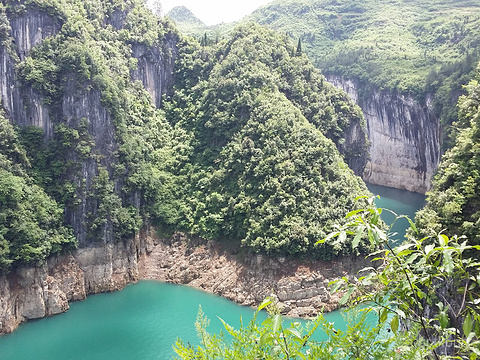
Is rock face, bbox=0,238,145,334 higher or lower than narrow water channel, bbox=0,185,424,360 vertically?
higher

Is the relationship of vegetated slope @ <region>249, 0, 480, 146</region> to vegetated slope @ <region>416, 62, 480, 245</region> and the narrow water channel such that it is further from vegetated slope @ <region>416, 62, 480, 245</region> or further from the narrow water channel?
the narrow water channel

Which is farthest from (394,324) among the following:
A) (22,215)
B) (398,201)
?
(398,201)

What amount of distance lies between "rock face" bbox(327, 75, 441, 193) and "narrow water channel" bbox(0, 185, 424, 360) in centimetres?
3002

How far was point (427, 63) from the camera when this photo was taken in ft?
184

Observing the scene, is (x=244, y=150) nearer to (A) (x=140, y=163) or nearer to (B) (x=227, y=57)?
(A) (x=140, y=163)

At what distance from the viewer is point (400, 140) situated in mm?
Result: 54156

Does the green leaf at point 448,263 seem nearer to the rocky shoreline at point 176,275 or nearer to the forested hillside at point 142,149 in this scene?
the rocky shoreline at point 176,275

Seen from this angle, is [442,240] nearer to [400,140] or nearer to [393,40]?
[400,140]

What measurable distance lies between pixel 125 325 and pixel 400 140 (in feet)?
129

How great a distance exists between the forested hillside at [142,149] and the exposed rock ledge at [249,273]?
2.83 feet

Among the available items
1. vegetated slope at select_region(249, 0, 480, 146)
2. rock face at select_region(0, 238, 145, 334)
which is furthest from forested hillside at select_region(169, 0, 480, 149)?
rock face at select_region(0, 238, 145, 334)

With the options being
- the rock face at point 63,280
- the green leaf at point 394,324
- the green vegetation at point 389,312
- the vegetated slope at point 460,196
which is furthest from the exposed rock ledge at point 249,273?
the green leaf at point 394,324

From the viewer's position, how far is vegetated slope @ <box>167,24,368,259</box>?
94.6 ft

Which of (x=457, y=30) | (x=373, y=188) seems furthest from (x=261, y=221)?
(x=457, y=30)
